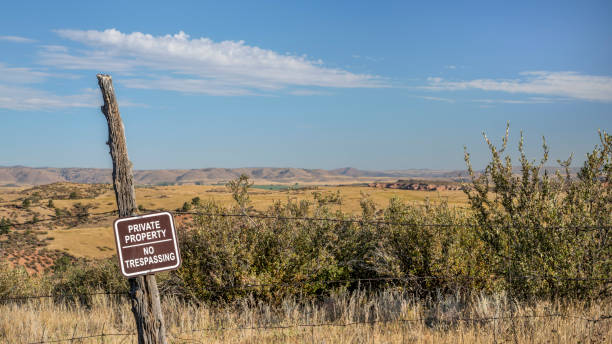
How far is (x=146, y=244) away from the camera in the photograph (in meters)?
4.71

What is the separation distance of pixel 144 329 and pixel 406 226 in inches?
290

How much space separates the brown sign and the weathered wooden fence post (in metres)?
0.23

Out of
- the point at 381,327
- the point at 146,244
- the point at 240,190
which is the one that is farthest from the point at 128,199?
the point at 240,190

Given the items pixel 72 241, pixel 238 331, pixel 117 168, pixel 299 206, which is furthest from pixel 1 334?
pixel 72 241

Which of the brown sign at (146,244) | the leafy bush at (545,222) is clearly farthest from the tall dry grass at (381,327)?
the brown sign at (146,244)

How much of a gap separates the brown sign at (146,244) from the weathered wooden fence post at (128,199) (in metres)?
0.23

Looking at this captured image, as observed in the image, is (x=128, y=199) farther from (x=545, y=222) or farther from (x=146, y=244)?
(x=545, y=222)

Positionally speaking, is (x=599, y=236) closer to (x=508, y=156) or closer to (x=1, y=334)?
(x=508, y=156)

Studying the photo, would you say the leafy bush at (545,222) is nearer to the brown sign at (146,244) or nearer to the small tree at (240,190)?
the small tree at (240,190)

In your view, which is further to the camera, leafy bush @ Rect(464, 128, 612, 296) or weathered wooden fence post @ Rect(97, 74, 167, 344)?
leafy bush @ Rect(464, 128, 612, 296)

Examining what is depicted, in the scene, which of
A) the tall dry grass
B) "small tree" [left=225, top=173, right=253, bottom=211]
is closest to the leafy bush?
the tall dry grass

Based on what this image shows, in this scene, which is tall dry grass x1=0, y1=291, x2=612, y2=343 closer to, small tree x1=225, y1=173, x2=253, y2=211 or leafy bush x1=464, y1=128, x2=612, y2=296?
leafy bush x1=464, y1=128, x2=612, y2=296

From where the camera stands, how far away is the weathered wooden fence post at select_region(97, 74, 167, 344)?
490 centimetres

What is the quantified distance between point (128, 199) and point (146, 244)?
536 millimetres
